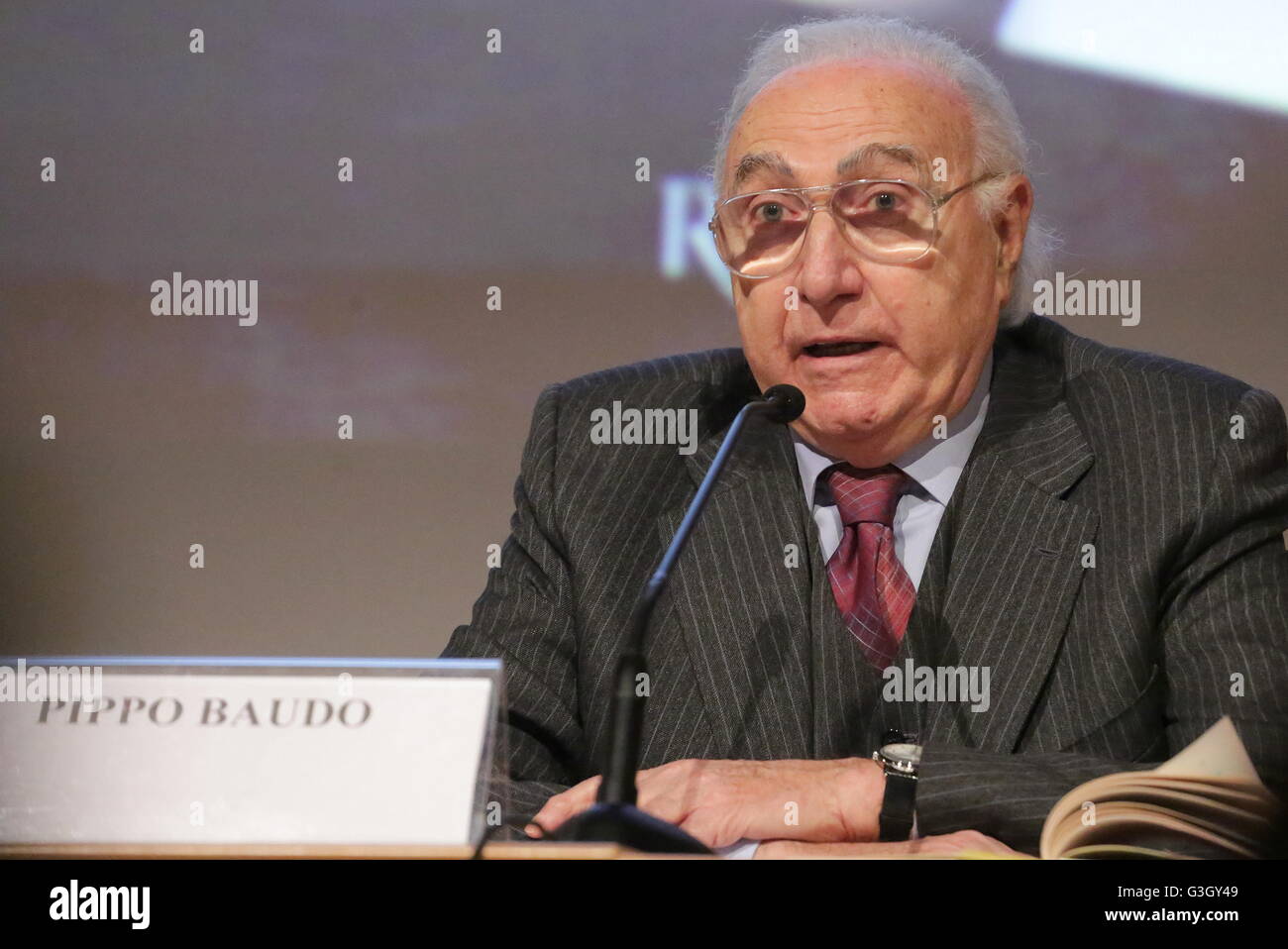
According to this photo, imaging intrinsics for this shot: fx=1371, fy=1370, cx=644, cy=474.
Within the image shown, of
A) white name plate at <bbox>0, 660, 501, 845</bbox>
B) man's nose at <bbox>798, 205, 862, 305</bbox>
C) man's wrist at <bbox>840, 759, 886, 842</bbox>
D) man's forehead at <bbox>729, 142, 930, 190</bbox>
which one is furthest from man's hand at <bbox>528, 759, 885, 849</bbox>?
man's forehead at <bbox>729, 142, 930, 190</bbox>

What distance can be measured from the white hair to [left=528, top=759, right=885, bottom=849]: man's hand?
981mm

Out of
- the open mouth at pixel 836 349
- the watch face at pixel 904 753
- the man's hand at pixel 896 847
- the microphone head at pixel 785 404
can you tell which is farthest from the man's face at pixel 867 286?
the man's hand at pixel 896 847

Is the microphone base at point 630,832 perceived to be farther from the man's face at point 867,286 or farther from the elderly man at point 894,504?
the man's face at point 867,286

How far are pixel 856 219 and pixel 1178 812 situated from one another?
103 cm

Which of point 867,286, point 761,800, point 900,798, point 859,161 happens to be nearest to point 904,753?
point 900,798

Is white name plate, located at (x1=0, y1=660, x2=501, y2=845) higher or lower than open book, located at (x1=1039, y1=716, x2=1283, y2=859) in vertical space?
higher

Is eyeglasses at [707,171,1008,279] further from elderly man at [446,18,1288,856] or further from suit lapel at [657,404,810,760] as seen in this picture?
suit lapel at [657,404,810,760]

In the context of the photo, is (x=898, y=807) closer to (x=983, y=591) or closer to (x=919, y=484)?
(x=983, y=591)

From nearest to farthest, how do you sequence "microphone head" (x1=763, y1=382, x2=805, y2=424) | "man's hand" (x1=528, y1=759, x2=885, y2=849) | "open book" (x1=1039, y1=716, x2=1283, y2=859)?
"open book" (x1=1039, y1=716, x2=1283, y2=859) → "man's hand" (x1=528, y1=759, x2=885, y2=849) → "microphone head" (x1=763, y1=382, x2=805, y2=424)

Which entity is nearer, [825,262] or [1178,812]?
[1178,812]

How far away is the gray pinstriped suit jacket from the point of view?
6.17ft

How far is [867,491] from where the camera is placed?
214 centimetres
